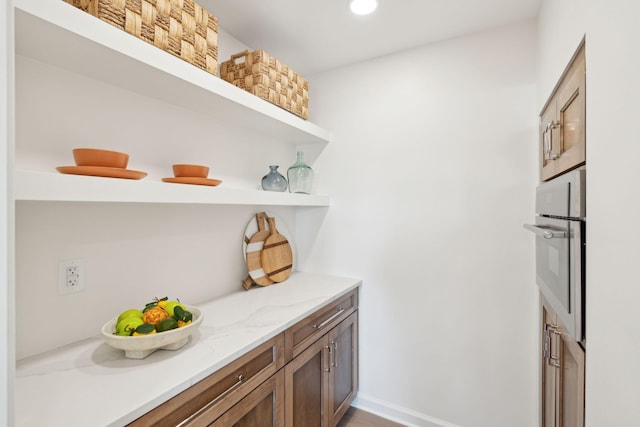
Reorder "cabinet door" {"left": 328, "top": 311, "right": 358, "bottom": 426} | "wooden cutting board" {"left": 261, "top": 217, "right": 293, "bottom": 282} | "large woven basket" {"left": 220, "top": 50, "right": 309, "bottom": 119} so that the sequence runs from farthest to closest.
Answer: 1. "wooden cutting board" {"left": 261, "top": 217, "right": 293, "bottom": 282}
2. "cabinet door" {"left": 328, "top": 311, "right": 358, "bottom": 426}
3. "large woven basket" {"left": 220, "top": 50, "right": 309, "bottom": 119}

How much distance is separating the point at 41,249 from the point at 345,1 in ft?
5.52

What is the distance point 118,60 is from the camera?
1.00 metres

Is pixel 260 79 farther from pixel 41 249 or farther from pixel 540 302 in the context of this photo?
pixel 540 302

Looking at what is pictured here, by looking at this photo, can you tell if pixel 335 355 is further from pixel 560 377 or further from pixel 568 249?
pixel 568 249

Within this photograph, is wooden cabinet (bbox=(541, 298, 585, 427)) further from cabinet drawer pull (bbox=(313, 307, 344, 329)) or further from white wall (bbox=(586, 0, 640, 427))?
cabinet drawer pull (bbox=(313, 307, 344, 329))

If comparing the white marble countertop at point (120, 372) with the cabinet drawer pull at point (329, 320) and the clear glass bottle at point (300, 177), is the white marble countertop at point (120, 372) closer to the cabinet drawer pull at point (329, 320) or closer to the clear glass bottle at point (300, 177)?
the cabinet drawer pull at point (329, 320)

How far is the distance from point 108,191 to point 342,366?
162 cm

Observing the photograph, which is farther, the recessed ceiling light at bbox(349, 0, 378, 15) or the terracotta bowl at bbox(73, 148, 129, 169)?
the recessed ceiling light at bbox(349, 0, 378, 15)

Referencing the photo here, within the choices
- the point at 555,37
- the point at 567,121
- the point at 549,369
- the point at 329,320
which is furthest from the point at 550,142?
the point at 329,320

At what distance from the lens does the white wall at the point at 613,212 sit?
0.57 m

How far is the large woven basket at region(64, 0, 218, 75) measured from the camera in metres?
0.95

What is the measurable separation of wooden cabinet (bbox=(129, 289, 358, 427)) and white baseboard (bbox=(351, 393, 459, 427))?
0.39ft

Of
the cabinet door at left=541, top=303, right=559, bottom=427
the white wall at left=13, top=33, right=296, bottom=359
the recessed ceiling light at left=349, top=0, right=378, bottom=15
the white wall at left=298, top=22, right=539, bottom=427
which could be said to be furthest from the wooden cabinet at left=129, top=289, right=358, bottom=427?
the recessed ceiling light at left=349, top=0, right=378, bottom=15

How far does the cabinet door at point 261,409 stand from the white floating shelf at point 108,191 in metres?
0.81
